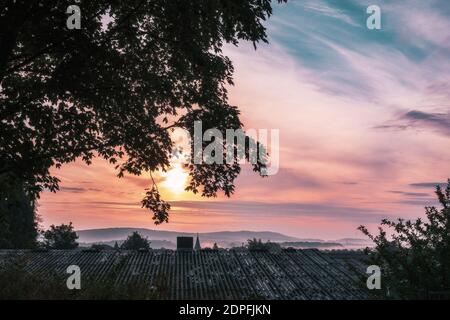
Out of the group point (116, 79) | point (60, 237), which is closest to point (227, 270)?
point (116, 79)

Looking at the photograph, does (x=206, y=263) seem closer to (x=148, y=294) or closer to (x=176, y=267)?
(x=176, y=267)

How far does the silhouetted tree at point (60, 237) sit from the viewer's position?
55469 millimetres

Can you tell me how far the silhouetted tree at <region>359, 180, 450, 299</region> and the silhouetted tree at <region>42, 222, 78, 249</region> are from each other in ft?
166

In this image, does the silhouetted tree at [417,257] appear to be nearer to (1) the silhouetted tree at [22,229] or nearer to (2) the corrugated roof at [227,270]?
(2) the corrugated roof at [227,270]

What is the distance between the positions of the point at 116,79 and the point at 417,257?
8557 millimetres

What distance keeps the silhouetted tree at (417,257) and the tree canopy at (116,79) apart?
13.1 feet

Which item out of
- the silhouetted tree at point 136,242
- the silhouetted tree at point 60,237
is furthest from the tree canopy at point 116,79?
the silhouetted tree at point 136,242

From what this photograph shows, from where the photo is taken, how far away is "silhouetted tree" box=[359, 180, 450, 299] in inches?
384

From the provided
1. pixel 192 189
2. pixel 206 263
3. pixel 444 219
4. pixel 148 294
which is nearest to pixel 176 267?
pixel 206 263

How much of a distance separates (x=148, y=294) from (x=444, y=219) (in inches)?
306

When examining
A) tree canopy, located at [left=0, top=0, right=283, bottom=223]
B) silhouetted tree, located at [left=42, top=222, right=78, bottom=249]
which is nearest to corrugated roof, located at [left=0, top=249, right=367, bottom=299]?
tree canopy, located at [left=0, top=0, right=283, bottom=223]

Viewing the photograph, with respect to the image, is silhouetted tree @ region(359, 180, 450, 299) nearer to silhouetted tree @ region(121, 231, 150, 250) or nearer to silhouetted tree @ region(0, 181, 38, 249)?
silhouetted tree @ region(0, 181, 38, 249)

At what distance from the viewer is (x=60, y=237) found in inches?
2217
